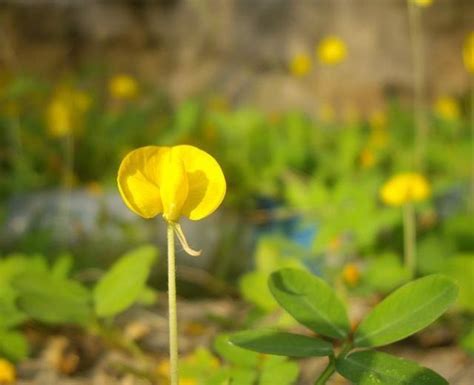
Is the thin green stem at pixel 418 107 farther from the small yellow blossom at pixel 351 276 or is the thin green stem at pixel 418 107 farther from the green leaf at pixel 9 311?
the green leaf at pixel 9 311

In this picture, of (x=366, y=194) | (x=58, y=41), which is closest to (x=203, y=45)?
(x=58, y=41)

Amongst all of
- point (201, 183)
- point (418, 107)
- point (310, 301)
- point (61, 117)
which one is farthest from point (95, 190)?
point (201, 183)

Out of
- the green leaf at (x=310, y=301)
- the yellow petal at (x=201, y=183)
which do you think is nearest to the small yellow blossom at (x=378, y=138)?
the green leaf at (x=310, y=301)

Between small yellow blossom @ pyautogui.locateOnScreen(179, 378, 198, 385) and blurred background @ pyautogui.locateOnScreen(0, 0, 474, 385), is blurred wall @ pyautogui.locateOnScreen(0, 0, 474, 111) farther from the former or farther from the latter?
small yellow blossom @ pyautogui.locateOnScreen(179, 378, 198, 385)

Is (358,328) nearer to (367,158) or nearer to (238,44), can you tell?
(367,158)

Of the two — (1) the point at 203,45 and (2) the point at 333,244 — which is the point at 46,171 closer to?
(2) the point at 333,244

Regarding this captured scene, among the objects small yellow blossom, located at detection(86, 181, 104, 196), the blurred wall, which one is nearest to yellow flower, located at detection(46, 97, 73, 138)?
small yellow blossom, located at detection(86, 181, 104, 196)
